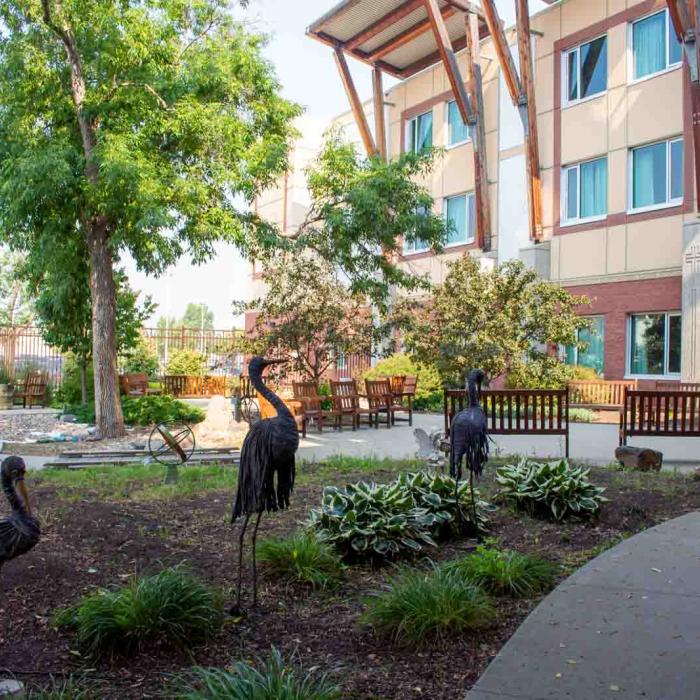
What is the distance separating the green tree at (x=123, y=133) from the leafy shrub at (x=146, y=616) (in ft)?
29.8

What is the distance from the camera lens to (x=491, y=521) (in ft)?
20.6

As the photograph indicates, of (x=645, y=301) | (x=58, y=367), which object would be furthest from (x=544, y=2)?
(x=58, y=367)

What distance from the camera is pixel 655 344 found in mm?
20312

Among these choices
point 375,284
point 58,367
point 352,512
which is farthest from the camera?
point 58,367

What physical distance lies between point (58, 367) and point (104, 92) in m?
14.9

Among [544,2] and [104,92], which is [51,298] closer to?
[104,92]

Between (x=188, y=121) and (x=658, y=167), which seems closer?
(x=188, y=121)

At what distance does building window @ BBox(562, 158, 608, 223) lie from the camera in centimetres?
2189

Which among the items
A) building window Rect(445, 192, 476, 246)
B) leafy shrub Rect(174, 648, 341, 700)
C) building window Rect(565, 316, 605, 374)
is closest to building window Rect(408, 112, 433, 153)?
building window Rect(445, 192, 476, 246)

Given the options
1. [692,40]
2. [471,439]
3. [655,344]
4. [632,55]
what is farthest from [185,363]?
[471,439]

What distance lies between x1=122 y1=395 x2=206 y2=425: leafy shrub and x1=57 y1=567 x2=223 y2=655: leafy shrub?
494 inches

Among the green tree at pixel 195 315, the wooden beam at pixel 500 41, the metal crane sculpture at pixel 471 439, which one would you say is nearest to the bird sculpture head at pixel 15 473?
the metal crane sculpture at pixel 471 439

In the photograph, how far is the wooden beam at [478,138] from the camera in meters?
23.7

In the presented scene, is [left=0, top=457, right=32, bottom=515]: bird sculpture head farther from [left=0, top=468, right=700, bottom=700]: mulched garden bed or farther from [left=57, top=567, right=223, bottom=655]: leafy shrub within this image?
[left=0, top=468, right=700, bottom=700]: mulched garden bed
